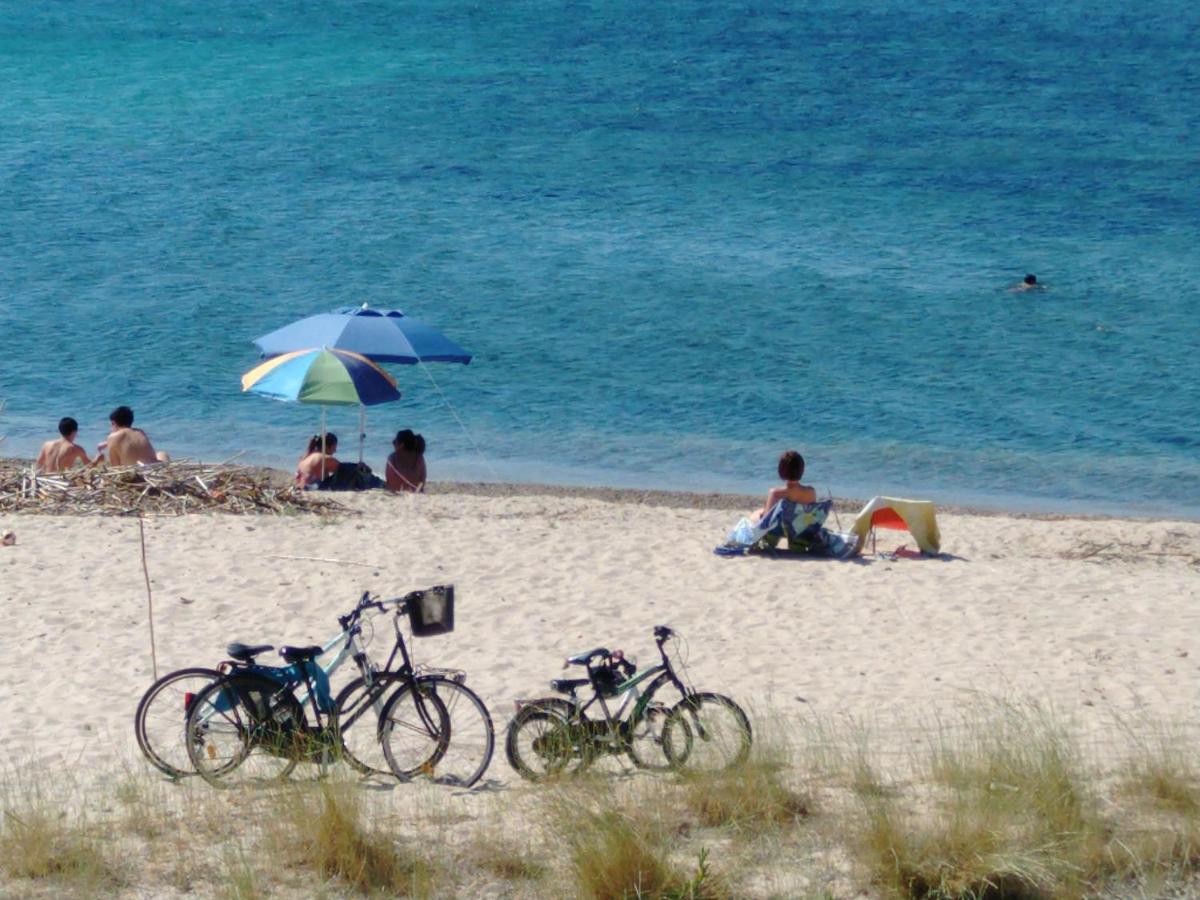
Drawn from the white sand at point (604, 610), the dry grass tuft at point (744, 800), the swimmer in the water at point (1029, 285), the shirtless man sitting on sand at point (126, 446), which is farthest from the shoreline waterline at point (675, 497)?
the swimmer in the water at point (1029, 285)

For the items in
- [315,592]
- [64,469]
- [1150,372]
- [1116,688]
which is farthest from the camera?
[1150,372]

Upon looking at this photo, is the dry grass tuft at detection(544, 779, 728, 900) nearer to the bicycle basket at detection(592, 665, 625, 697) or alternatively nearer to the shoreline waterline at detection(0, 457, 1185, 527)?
the bicycle basket at detection(592, 665, 625, 697)

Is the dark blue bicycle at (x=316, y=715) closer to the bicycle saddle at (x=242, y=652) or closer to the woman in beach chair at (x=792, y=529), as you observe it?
the bicycle saddle at (x=242, y=652)

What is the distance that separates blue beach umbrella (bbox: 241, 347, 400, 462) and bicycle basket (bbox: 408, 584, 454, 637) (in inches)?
245

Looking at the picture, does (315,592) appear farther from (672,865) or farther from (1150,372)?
(1150,372)

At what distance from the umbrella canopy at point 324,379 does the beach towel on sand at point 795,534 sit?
3.29m

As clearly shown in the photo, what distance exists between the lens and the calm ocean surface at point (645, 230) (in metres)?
20.6

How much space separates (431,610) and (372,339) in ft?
23.3

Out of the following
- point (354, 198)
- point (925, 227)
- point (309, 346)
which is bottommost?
point (309, 346)

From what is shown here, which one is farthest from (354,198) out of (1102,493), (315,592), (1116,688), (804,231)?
(1116,688)

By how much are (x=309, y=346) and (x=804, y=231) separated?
20.6 metres

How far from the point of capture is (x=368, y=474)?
13.5 metres

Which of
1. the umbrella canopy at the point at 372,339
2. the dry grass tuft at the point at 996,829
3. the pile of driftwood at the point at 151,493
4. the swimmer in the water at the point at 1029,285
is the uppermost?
the swimmer in the water at the point at 1029,285

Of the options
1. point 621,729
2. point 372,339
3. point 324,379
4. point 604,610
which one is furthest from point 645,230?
point 621,729
